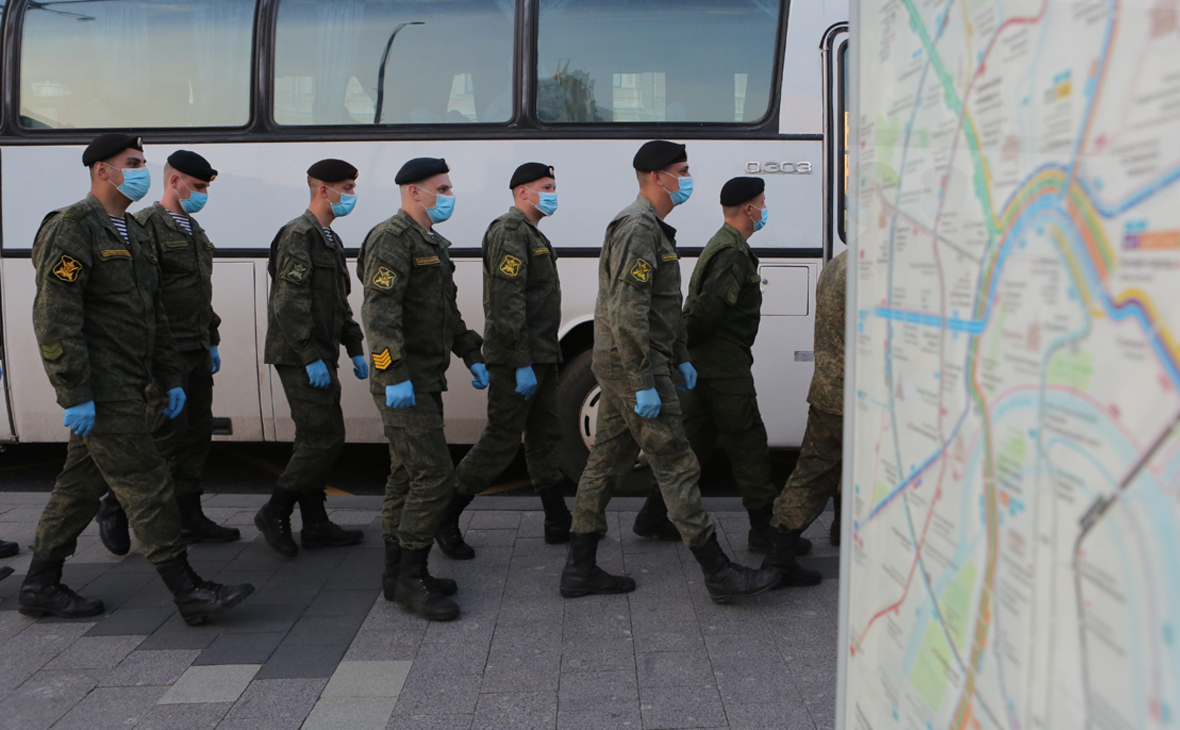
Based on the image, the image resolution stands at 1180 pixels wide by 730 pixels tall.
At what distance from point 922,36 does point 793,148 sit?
171 inches

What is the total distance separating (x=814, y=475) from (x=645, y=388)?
875 millimetres

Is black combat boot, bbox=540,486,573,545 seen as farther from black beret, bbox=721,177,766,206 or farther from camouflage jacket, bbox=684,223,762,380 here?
black beret, bbox=721,177,766,206

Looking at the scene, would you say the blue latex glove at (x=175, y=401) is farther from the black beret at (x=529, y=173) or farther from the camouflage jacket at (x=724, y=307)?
the camouflage jacket at (x=724, y=307)

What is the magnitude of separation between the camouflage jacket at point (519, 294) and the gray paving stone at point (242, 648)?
1.65 m

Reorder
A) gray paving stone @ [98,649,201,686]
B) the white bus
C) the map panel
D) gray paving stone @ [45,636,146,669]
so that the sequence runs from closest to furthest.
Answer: the map panel < gray paving stone @ [98,649,201,686] < gray paving stone @ [45,636,146,669] < the white bus

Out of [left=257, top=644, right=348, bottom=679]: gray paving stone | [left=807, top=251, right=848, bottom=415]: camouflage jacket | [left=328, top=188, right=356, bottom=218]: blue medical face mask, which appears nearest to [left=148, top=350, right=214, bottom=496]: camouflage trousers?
[left=328, top=188, right=356, bottom=218]: blue medical face mask

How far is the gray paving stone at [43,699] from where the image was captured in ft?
9.58

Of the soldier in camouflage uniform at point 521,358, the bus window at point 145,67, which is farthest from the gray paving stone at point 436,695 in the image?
the bus window at point 145,67

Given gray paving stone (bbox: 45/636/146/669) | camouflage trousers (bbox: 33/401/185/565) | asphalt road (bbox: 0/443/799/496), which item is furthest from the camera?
asphalt road (bbox: 0/443/799/496)

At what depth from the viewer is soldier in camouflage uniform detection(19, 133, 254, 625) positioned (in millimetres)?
3369

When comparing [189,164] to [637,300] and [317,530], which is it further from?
[637,300]

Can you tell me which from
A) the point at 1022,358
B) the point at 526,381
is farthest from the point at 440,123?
the point at 1022,358

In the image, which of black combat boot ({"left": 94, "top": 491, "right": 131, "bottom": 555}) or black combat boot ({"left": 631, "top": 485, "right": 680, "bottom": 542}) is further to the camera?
black combat boot ({"left": 631, "top": 485, "right": 680, "bottom": 542})

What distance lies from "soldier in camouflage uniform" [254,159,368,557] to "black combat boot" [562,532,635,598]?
1.34m
